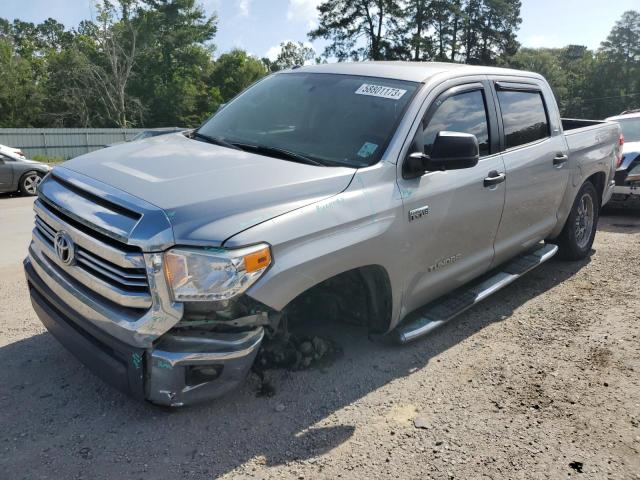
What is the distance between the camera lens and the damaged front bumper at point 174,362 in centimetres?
260

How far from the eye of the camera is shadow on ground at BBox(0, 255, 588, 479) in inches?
106

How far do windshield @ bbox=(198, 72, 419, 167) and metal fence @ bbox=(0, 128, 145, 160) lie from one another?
92.1ft

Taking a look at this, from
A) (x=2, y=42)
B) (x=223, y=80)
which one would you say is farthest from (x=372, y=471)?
(x=223, y=80)

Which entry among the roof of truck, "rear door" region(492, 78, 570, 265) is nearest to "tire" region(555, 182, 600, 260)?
"rear door" region(492, 78, 570, 265)

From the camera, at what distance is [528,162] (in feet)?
15.0

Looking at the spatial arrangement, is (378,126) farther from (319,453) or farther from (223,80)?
(223,80)

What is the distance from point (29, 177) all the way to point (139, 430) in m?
11.2

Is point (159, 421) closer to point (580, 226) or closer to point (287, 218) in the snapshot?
point (287, 218)

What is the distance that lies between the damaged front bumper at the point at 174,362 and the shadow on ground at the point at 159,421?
31 centimetres

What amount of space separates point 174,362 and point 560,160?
3997 millimetres

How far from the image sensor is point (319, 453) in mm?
2799

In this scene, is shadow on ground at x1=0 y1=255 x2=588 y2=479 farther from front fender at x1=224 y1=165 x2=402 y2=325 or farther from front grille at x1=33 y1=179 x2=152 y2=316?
front grille at x1=33 y1=179 x2=152 y2=316

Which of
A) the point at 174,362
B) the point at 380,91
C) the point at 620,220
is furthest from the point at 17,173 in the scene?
the point at 620,220

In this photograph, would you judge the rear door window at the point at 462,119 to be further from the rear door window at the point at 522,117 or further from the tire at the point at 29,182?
the tire at the point at 29,182
